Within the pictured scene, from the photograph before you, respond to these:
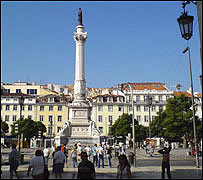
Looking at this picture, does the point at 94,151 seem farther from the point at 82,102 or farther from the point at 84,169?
the point at 82,102

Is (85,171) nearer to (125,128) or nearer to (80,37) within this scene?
(80,37)

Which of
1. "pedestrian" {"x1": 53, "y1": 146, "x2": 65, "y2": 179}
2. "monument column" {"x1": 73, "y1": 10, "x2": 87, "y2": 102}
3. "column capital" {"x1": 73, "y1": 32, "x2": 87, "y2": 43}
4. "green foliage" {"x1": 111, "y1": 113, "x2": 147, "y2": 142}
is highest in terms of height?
"column capital" {"x1": 73, "y1": 32, "x2": 87, "y2": 43}

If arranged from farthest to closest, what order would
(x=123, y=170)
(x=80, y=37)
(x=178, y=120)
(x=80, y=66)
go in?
(x=80, y=37)
(x=80, y=66)
(x=178, y=120)
(x=123, y=170)

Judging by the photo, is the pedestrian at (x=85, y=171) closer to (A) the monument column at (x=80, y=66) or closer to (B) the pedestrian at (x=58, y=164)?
(B) the pedestrian at (x=58, y=164)

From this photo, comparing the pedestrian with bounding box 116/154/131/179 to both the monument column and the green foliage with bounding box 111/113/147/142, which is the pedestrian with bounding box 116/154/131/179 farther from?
the green foliage with bounding box 111/113/147/142

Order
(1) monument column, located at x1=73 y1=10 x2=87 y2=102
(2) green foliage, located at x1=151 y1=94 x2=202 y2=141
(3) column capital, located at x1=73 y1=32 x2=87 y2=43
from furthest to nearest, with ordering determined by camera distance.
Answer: (3) column capital, located at x1=73 y1=32 x2=87 y2=43 → (1) monument column, located at x1=73 y1=10 x2=87 y2=102 → (2) green foliage, located at x1=151 y1=94 x2=202 y2=141

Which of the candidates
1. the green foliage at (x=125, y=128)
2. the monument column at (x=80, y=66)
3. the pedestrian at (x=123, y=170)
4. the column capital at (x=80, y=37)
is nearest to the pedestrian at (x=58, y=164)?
the pedestrian at (x=123, y=170)

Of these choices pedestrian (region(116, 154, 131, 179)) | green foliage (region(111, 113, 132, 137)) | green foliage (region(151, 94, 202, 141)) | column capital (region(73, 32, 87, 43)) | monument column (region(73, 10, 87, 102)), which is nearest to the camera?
pedestrian (region(116, 154, 131, 179))

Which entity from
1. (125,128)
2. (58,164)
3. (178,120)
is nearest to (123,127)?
(125,128)

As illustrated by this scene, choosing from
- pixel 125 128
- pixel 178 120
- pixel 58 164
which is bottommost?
pixel 58 164

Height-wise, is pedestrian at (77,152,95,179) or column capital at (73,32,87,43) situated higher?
column capital at (73,32,87,43)

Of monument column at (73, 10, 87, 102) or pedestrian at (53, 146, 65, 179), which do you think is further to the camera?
monument column at (73, 10, 87, 102)

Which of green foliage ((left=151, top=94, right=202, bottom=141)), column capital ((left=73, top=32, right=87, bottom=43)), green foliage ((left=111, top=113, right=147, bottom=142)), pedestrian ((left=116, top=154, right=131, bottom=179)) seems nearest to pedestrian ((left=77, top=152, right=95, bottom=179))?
pedestrian ((left=116, top=154, right=131, bottom=179))

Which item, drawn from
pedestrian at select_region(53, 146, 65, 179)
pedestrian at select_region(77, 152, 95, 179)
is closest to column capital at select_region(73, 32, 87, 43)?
pedestrian at select_region(53, 146, 65, 179)
